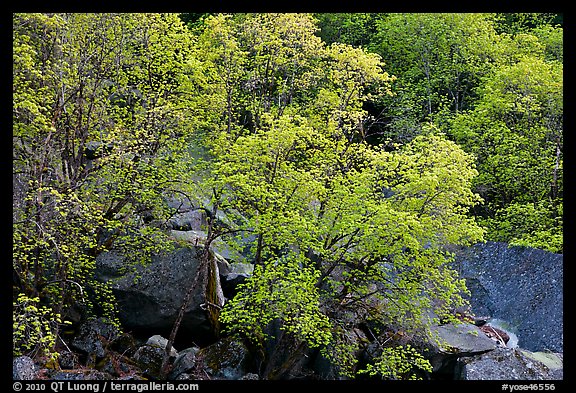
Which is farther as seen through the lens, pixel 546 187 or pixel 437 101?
pixel 437 101

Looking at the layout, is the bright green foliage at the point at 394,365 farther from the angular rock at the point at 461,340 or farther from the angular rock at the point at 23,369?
the angular rock at the point at 23,369

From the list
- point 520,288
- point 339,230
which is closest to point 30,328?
point 339,230

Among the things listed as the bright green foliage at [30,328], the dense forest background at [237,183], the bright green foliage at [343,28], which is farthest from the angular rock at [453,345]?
the bright green foliage at [343,28]

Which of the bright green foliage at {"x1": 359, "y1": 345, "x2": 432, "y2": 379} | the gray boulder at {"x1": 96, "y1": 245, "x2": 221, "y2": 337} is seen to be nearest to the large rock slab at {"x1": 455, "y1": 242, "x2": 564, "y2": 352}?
the bright green foliage at {"x1": 359, "y1": 345, "x2": 432, "y2": 379}

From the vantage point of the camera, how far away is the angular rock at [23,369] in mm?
11359

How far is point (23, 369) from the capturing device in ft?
37.9

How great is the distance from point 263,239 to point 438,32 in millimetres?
19129

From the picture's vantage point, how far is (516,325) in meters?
18.5

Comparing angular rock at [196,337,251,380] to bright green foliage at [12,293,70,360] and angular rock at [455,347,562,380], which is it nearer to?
bright green foliage at [12,293,70,360]

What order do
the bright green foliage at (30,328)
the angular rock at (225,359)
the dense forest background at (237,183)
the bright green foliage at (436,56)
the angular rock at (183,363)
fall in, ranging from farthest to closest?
1. the bright green foliage at (436,56)
2. the angular rock at (225,359)
3. the angular rock at (183,363)
4. the dense forest background at (237,183)
5. the bright green foliage at (30,328)

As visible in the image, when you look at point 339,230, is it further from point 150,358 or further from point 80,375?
point 80,375

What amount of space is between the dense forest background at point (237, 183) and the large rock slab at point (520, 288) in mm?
1010
